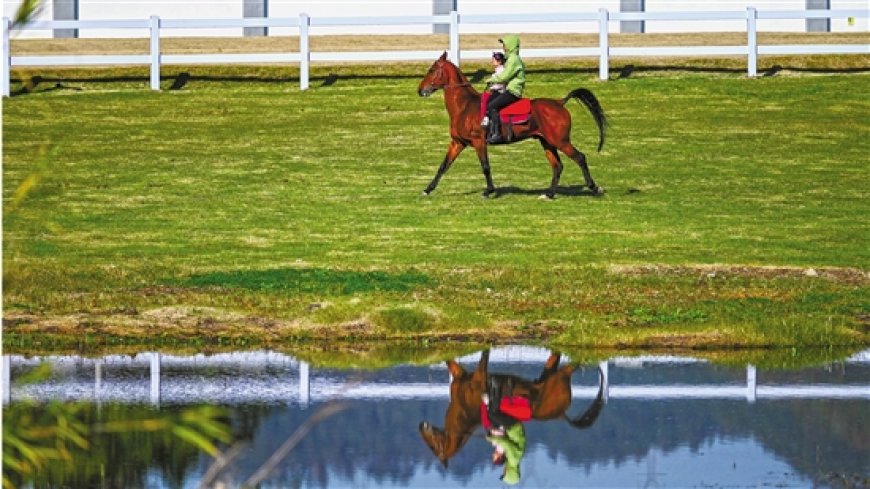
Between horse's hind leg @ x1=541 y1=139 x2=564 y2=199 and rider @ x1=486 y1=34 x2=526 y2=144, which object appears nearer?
rider @ x1=486 y1=34 x2=526 y2=144

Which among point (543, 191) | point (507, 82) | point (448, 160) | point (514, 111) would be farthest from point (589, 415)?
point (543, 191)

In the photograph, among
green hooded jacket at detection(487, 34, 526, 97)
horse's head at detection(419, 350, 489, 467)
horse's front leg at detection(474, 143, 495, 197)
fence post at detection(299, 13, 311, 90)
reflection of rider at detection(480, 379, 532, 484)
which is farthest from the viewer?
fence post at detection(299, 13, 311, 90)

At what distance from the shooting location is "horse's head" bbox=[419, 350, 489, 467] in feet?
38.7

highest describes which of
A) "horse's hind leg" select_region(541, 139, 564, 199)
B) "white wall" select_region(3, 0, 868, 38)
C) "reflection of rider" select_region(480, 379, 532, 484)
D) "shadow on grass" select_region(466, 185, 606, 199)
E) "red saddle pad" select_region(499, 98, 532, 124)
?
"white wall" select_region(3, 0, 868, 38)

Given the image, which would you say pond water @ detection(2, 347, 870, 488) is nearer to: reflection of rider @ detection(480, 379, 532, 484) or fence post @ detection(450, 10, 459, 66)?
reflection of rider @ detection(480, 379, 532, 484)

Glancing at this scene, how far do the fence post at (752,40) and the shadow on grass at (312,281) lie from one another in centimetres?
1816

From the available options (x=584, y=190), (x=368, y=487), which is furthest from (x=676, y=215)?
(x=368, y=487)

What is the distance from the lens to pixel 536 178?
93.2 feet

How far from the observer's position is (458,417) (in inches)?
503

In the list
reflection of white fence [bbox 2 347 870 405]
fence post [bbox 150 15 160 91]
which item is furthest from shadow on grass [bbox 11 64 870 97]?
reflection of white fence [bbox 2 347 870 405]

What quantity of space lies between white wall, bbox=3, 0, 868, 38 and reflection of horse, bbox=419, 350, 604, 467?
94.6 ft

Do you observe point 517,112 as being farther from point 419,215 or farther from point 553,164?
point 419,215

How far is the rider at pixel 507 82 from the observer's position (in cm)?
2380

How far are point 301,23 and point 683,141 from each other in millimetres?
9315
